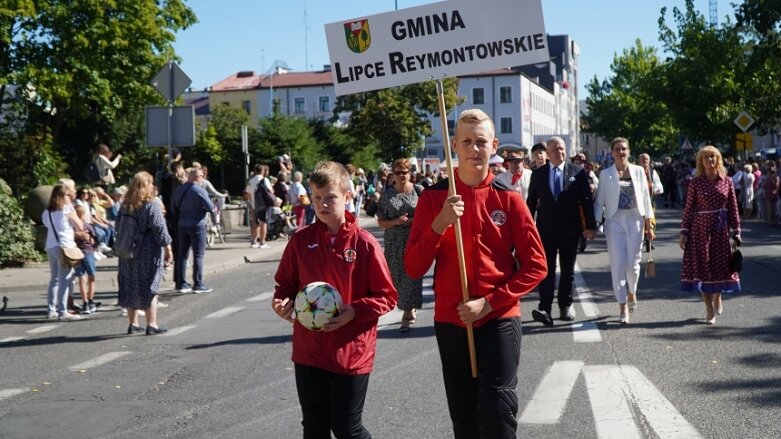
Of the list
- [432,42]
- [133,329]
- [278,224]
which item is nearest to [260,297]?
[133,329]

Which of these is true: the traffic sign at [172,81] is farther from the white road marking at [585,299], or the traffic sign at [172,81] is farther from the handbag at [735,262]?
the handbag at [735,262]

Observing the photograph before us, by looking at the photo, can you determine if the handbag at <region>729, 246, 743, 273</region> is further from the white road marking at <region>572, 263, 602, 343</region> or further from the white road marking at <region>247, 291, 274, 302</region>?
the white road marking at <region>247, 291, 274, 302</region>

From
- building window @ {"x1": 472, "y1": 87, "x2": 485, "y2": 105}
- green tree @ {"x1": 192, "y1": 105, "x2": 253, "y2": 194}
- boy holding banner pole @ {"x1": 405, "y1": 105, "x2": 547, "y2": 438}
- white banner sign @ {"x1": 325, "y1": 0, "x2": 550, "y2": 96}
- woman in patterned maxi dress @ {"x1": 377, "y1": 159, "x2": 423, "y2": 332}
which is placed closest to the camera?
boy holding banner pole @ {"x1": 405, "y1": 105, "x2": 547, "y2": 438}

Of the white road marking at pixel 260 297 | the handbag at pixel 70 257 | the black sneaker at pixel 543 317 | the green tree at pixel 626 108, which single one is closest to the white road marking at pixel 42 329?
the handbag at pixel 70 257

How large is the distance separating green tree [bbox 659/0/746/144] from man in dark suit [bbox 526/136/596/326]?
111 feet

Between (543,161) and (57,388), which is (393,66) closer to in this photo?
(57,388)

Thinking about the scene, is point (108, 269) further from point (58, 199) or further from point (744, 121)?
point (744, 121)

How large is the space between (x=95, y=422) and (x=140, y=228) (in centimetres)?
440

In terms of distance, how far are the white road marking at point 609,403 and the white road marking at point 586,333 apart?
4.88ft

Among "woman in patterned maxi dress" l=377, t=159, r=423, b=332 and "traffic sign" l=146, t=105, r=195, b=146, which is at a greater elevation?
"traffic sign" l=146, t=105, r=195, b=146

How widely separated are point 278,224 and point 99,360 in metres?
17.1

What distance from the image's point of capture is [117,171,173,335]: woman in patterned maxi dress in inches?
434

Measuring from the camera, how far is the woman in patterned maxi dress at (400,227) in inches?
421

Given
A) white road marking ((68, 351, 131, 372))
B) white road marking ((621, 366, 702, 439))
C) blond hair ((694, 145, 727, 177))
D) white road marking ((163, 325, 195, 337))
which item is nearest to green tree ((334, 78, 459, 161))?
white road marking ((163, 325, 195, 337))
